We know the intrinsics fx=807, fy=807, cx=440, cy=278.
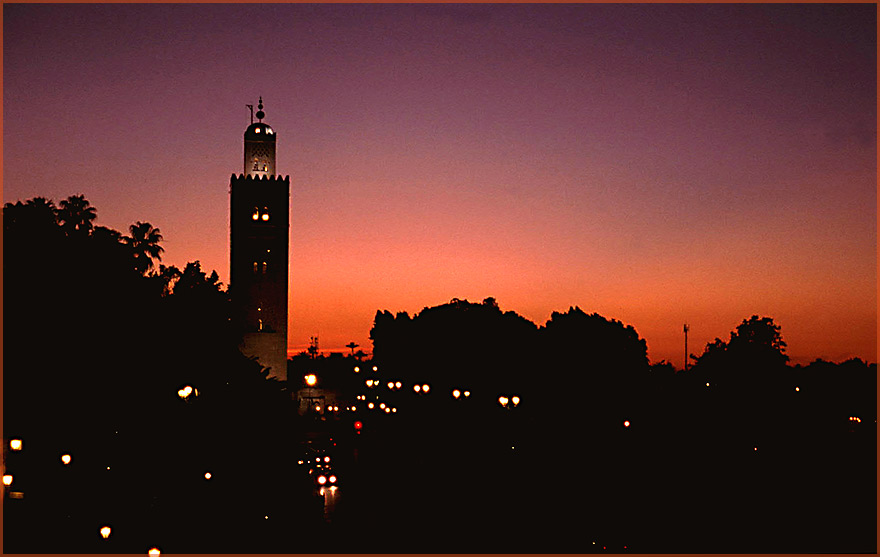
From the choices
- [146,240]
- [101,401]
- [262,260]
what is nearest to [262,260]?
[262,260]

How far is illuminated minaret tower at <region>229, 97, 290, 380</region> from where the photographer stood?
1981 inches

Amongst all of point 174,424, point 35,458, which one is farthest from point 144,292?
point 35,458

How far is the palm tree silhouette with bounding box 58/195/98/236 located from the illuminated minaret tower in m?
25.8

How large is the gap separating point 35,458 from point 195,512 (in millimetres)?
7071

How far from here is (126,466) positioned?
19.1 meters

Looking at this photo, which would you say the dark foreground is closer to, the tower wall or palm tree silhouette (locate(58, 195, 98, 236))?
palm tree silhouette (locate(58, 195, 98, 236))

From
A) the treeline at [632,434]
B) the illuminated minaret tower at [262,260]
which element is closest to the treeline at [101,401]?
the treeline at [632,434]

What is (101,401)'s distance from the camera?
17.6m

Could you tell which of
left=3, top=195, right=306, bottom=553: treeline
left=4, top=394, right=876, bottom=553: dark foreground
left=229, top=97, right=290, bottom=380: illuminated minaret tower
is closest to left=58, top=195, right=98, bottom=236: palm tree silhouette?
left=3, top=195, right=306, bottom=553: treeline

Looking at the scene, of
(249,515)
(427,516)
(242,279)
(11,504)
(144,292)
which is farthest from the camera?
(242,279)

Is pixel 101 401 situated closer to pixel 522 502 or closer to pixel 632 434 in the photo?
pixel 522 502

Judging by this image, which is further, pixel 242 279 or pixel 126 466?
pixel 242 279

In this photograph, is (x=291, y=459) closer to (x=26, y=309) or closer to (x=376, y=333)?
(x=26, y=309)

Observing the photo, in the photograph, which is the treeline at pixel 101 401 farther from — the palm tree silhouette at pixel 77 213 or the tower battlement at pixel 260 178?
the tower battlement at pixel 260 178
